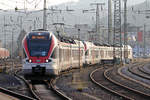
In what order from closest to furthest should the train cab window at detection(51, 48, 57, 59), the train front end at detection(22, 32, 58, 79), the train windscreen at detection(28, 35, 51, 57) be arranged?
the train front end at detection(22, 32, 58, 79) → the train windscreen at detection(28, 35, 51, 57) → the train cab window at detection(51, 48, 57, 59)

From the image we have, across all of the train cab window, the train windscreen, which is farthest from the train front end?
the train cab window

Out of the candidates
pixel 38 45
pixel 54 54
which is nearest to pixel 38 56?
pixel 38 45

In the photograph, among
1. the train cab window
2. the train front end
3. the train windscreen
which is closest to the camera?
the train front end

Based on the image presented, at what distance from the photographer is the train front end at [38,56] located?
2286 cm

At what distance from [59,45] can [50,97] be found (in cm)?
809

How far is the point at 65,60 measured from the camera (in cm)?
2967

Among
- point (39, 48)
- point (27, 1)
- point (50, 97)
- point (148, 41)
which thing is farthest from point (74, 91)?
point (148, 41)

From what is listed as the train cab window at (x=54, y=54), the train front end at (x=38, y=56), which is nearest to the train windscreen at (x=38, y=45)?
the train front end at (x=38, y=56)

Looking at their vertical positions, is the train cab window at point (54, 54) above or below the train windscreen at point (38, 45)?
below

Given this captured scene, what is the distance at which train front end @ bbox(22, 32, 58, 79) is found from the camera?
22859 millimetres

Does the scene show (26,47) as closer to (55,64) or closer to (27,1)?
(55,64)

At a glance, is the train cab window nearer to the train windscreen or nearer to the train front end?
the train front end

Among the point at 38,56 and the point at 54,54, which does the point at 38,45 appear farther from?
the point at 54,54

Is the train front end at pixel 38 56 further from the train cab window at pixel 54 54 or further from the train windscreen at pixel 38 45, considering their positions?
the train cab window at pixel 54 54
